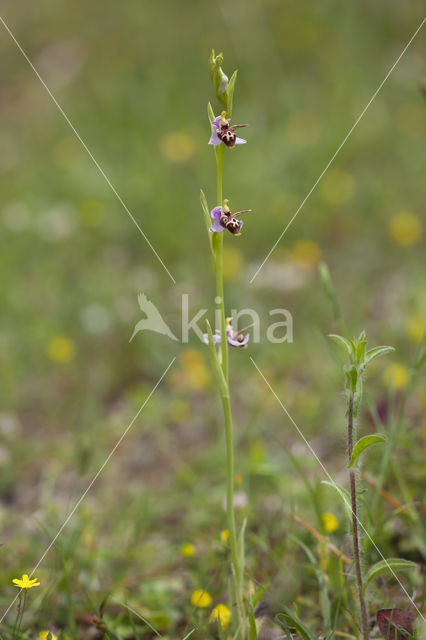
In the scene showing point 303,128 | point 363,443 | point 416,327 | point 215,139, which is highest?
point 303,128

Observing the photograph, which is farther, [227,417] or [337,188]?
[337,188]

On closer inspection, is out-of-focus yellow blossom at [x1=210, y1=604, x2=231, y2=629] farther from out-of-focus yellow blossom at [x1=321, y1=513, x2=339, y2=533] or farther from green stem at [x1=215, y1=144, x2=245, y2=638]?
out-of-focus yellow blossom at [x1=321, y1=513, x2=339, y2=533]

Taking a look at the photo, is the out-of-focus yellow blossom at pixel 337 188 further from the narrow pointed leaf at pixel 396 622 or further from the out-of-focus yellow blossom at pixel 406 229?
the narrow pointed leaf at pixel 396 622

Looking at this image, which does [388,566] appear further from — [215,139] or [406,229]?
[406,229]

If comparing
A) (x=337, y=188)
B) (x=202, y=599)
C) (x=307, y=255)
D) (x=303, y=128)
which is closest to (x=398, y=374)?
(x=307, y=255)

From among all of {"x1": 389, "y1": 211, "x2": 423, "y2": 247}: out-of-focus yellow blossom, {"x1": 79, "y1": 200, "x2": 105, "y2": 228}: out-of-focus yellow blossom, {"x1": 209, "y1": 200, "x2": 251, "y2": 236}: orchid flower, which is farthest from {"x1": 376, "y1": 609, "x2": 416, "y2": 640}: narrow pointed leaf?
{"x1": 79, "y1": 200, "x2": 105, "y2": 228}: out-of-focus yellow blossom

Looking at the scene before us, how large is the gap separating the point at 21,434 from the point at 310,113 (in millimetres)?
3589

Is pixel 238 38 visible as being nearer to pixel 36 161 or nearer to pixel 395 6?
pixel 395 6

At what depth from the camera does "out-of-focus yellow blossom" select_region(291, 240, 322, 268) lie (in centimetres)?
350

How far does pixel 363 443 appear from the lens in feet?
3.79

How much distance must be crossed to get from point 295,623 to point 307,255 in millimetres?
2529

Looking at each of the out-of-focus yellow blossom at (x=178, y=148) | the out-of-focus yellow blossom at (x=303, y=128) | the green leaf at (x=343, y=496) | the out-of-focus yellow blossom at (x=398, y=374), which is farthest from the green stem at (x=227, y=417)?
the out-of-focus yellow blossom at (x=303, y=128)

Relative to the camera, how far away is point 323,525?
1.57 metres

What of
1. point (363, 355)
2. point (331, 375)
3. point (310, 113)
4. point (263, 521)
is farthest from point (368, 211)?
point (363, 355)
